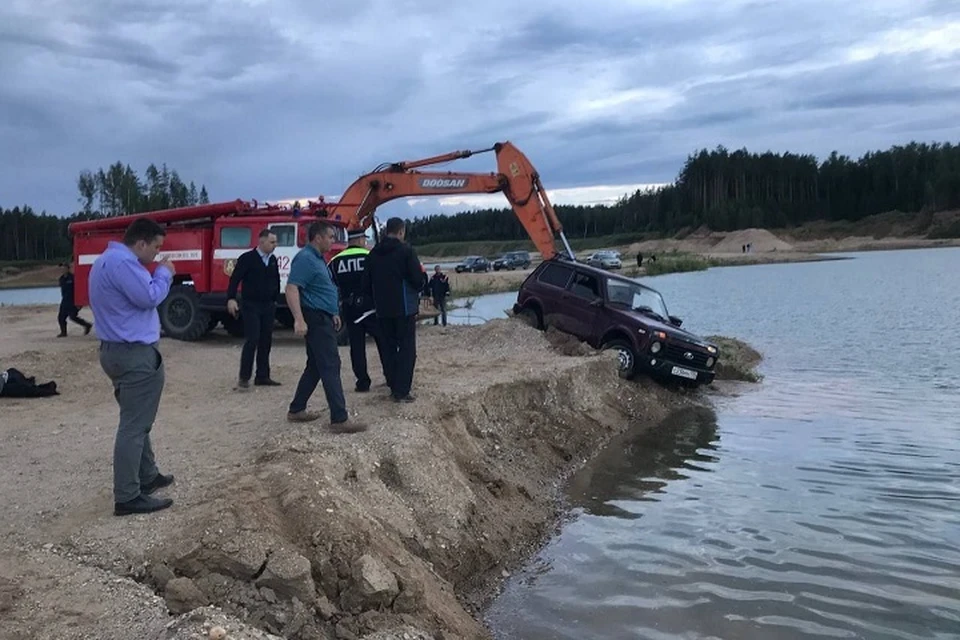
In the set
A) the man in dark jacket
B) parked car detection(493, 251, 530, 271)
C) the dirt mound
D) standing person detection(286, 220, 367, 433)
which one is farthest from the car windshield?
the dirt mound

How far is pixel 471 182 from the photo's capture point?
65.7 ft

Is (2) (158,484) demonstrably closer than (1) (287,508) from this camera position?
No

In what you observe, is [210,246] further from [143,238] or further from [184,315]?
[143,238]

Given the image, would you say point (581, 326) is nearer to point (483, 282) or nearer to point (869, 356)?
point (869, 356)

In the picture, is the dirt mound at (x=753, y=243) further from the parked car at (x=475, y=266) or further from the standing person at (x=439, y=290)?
the standing person at (x=439, y=290)

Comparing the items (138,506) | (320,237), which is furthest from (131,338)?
(320,237)

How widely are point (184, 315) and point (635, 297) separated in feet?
30.1

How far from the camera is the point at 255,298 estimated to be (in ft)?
35.9

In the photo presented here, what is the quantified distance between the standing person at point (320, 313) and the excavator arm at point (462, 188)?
36.9 feet

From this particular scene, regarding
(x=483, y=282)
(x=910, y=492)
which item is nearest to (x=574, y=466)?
(x=910, y=492)

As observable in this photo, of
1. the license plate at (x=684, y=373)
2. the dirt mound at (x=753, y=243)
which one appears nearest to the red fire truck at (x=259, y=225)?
the license plate at (x=684, y=373)

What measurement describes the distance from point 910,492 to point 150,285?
7547 mm

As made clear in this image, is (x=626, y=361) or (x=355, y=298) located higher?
(x=355, y=298)

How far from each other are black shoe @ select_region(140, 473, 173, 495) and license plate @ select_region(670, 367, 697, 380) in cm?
946
